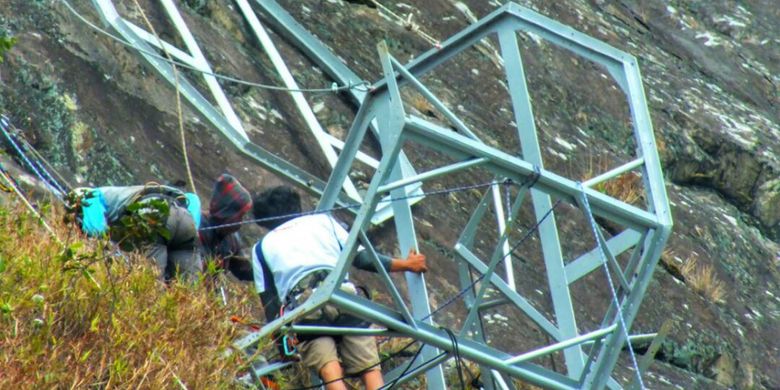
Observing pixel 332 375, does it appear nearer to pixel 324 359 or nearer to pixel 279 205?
pixel 324 359

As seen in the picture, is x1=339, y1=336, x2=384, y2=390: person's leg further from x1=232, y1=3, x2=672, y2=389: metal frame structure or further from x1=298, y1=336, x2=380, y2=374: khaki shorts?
x1=232, y1=3, x2=672, y2=389: metal frame structure

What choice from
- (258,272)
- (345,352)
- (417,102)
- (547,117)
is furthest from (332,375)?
(547,117)

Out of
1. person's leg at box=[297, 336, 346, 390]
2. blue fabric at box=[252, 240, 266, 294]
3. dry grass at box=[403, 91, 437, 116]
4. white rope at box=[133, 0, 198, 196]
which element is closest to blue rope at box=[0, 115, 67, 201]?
white rope at box=[133, 0, 198, 196]

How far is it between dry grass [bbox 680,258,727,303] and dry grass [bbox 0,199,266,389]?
6296 mm

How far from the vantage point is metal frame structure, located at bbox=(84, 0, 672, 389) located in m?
8.12

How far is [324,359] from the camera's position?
28.6 ft

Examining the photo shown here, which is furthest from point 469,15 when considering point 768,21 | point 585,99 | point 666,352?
point 768,21

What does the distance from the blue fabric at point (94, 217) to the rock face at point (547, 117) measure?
68.8 inches

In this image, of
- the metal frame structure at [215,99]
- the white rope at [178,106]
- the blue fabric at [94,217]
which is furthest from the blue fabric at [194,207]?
the metal frame structure at [215,99]

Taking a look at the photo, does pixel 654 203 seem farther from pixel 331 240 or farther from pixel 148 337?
pixel 148 337

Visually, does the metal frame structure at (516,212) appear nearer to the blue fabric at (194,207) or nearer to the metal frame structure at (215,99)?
the blue fabric at (194,207)

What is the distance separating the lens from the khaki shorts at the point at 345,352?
873cm

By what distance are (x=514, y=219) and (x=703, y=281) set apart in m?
5.26

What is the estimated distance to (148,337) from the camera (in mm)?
7867
